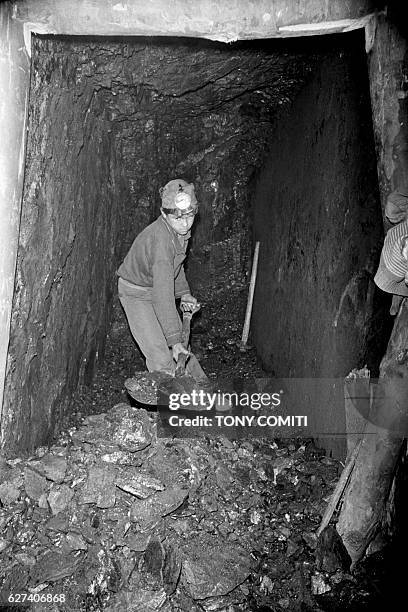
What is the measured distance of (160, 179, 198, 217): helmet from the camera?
3775 mm

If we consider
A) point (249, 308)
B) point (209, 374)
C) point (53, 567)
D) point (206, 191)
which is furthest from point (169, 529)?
point (206, 191)

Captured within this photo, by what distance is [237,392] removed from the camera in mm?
4934

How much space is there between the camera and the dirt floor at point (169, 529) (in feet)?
8.49

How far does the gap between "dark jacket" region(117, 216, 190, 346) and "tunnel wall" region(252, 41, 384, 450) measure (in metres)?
0.98

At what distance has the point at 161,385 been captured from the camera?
3.75 m

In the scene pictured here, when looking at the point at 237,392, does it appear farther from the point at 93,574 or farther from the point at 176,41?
the point at 176,41

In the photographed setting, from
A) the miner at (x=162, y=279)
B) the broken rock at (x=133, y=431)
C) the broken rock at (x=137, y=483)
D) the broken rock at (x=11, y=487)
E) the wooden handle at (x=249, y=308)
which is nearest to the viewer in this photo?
the broken rock at (x=11, y=487)

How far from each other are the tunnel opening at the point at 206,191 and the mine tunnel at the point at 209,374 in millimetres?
22

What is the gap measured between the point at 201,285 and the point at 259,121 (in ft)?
6.71

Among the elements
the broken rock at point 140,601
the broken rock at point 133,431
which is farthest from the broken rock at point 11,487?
the broken rock at point 140,601

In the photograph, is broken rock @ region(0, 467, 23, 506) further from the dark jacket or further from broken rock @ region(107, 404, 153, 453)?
the dark jacket

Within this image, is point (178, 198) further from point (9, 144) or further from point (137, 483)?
point (137, 483)

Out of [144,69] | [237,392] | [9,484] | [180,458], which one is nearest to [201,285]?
[237,392]

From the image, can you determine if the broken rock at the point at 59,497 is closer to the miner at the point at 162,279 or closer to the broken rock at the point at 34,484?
the broken rock at the point at 34,484
